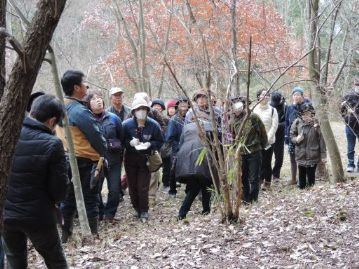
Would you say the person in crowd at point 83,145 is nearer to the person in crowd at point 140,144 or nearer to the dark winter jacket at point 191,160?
the dark winter jacket at point 191,160

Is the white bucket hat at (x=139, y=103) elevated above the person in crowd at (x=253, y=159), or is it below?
above

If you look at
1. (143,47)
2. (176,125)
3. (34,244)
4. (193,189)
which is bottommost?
(34,244)

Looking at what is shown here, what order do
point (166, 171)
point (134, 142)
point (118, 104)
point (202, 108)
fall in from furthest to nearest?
point (166, 171) < point (118, 104) < point (134, 142) < point (202, 108)

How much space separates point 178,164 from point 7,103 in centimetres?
414

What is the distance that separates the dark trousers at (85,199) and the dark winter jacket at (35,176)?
6.12ft

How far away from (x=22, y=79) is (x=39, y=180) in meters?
1.39

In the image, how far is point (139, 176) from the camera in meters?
7.04

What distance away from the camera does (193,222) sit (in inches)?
229

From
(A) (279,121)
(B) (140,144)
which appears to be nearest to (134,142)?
(B) (140,144)

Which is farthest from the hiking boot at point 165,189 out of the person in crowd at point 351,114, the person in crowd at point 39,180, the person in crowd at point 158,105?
the person in crowd at point 39,180

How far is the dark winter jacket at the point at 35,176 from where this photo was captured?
3555 millimetres

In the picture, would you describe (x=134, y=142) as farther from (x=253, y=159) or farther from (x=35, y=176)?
(x=35, y=176)

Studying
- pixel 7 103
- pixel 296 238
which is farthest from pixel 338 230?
pixel 7 103

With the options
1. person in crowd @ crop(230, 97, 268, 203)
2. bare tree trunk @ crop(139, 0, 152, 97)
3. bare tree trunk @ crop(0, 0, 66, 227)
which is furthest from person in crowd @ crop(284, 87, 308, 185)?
bare tree trunk @ crop(0, 0, 66, 227)
